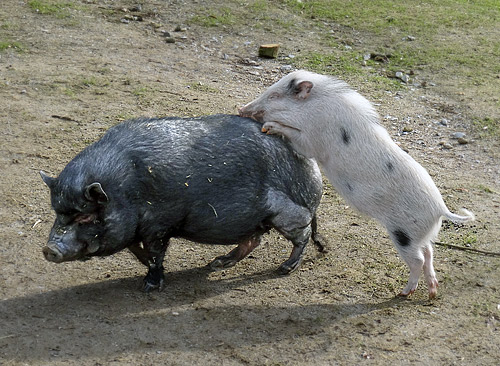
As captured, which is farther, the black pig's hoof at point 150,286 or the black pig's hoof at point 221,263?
the black pig's hoof at point 221,263

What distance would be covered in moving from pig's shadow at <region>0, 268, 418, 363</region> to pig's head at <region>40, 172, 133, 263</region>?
1.37 ft

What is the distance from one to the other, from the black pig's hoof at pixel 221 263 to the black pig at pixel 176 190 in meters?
0.35

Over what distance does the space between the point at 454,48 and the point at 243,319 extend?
7.16 meters

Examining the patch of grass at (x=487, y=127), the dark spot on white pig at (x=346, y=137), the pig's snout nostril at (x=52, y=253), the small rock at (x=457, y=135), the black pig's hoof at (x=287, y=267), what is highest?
the dark spot on white pig at (x=346, y=137)

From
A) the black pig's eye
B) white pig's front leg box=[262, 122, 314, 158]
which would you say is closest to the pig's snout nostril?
the black pig's eye

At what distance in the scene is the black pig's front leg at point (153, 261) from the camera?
205 inches

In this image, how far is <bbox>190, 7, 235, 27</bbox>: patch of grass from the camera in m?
10.9

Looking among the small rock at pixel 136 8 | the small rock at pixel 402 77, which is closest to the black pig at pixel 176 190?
the small rock at pixel 402 77

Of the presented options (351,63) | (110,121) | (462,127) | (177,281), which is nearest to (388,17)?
(351,63)

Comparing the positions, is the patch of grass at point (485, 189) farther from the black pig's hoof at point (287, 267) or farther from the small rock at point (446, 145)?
the black pig's hoof at point (287, 267)

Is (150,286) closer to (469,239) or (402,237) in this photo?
(402,237)

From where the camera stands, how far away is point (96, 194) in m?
4.74

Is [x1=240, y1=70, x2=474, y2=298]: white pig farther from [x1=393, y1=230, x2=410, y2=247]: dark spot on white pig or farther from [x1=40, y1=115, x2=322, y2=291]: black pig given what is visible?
[x1=40, y1=115, x2=322, y2=291]: black pig

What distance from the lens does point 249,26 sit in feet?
36.3
